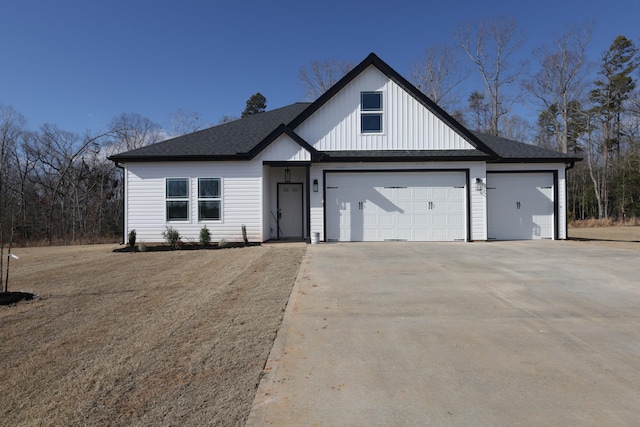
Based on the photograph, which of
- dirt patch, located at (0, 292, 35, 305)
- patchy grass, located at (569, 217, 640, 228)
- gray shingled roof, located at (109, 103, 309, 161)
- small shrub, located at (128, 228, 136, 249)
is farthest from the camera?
patchy grass, located at (569, 217, 640, 228)

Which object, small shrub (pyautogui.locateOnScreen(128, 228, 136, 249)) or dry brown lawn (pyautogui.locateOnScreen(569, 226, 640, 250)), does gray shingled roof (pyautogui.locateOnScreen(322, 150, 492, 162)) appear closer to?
dry brown lawn (pyautogui.locateOnScreen(569, 226, 640, 250))

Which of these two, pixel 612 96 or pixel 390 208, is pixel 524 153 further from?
pixel 612 96

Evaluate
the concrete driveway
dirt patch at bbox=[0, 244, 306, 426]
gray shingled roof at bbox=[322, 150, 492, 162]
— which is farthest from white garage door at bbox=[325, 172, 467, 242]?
dirt patch at bbox=[0, 244, 306, 426]

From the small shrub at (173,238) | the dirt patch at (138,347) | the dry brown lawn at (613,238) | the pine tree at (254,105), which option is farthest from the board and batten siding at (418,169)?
the pine tree at (254,105)

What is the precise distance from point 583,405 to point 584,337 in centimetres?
167

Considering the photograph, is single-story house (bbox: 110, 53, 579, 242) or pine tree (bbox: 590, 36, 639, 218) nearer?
single-story house (bbox: 110, 53, 579, 242)

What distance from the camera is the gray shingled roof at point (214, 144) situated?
13.3m

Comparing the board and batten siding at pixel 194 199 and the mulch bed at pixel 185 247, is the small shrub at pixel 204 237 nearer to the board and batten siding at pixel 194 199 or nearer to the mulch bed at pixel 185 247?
the mulch bed at pixel 185 247

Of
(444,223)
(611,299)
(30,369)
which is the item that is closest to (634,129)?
(444,223)

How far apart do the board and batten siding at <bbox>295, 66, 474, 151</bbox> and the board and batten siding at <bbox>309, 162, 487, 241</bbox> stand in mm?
679

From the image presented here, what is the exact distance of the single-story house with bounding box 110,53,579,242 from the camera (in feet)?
44.2

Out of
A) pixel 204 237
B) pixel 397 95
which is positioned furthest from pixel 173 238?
pixel 397 95

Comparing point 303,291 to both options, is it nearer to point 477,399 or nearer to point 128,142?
point 477,399

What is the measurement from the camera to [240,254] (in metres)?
10.8
